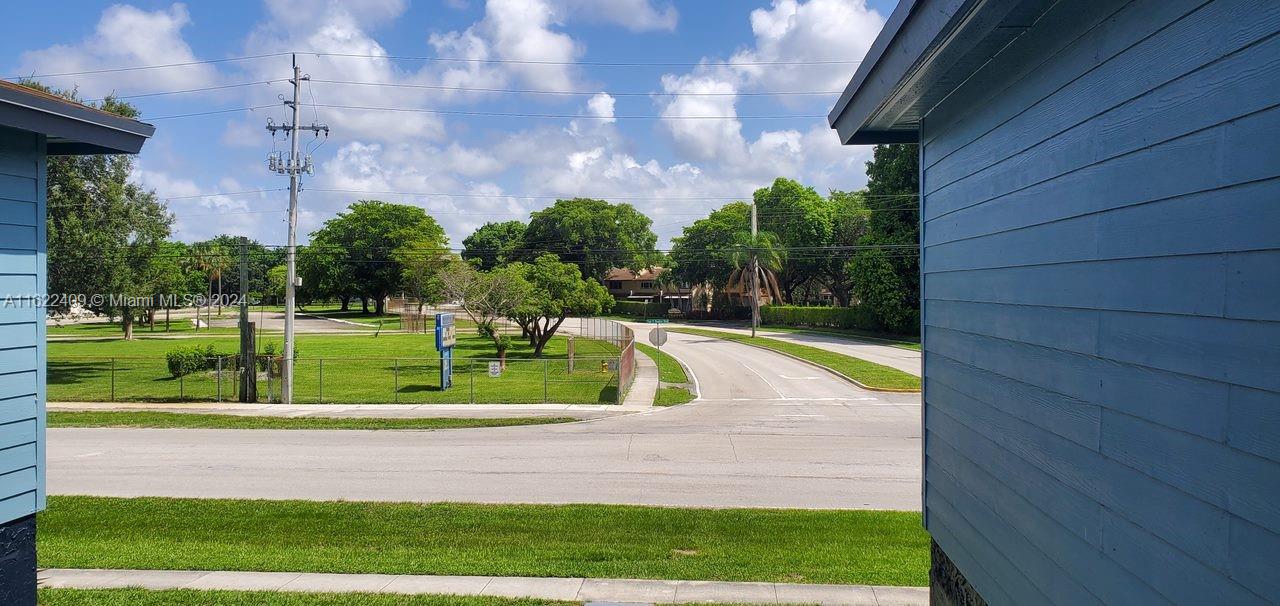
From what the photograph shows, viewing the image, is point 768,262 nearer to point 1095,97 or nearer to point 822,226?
point 822,226

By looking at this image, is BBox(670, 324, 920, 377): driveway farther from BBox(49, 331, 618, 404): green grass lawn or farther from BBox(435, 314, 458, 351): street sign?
BBox(435, 314, 458, 351): street sign

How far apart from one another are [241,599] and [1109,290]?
756cm

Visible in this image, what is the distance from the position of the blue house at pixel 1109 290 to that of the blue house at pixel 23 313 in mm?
6244

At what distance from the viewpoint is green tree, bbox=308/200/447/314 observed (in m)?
89.4

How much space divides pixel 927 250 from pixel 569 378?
25826 mm

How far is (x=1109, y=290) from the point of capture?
2.92 metres

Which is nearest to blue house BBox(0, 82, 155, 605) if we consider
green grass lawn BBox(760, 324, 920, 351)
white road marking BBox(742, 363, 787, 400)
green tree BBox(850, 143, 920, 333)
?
white road marking BBox(742, 363, 787, 400)

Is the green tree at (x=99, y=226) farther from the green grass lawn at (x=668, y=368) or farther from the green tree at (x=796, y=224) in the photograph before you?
the green tree at (x=796, y=224)

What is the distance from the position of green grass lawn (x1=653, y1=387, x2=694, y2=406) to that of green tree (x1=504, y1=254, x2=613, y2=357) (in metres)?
10.3

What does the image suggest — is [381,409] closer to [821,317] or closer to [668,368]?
[668,368]

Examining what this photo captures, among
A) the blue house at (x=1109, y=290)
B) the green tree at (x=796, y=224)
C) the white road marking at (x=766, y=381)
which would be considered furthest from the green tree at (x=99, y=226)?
the green tree at (x=796, y=224)

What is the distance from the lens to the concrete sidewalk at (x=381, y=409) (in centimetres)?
2233

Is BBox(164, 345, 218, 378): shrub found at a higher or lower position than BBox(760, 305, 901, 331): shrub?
lower

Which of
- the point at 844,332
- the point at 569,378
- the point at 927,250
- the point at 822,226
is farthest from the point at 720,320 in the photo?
the point at 927,250
